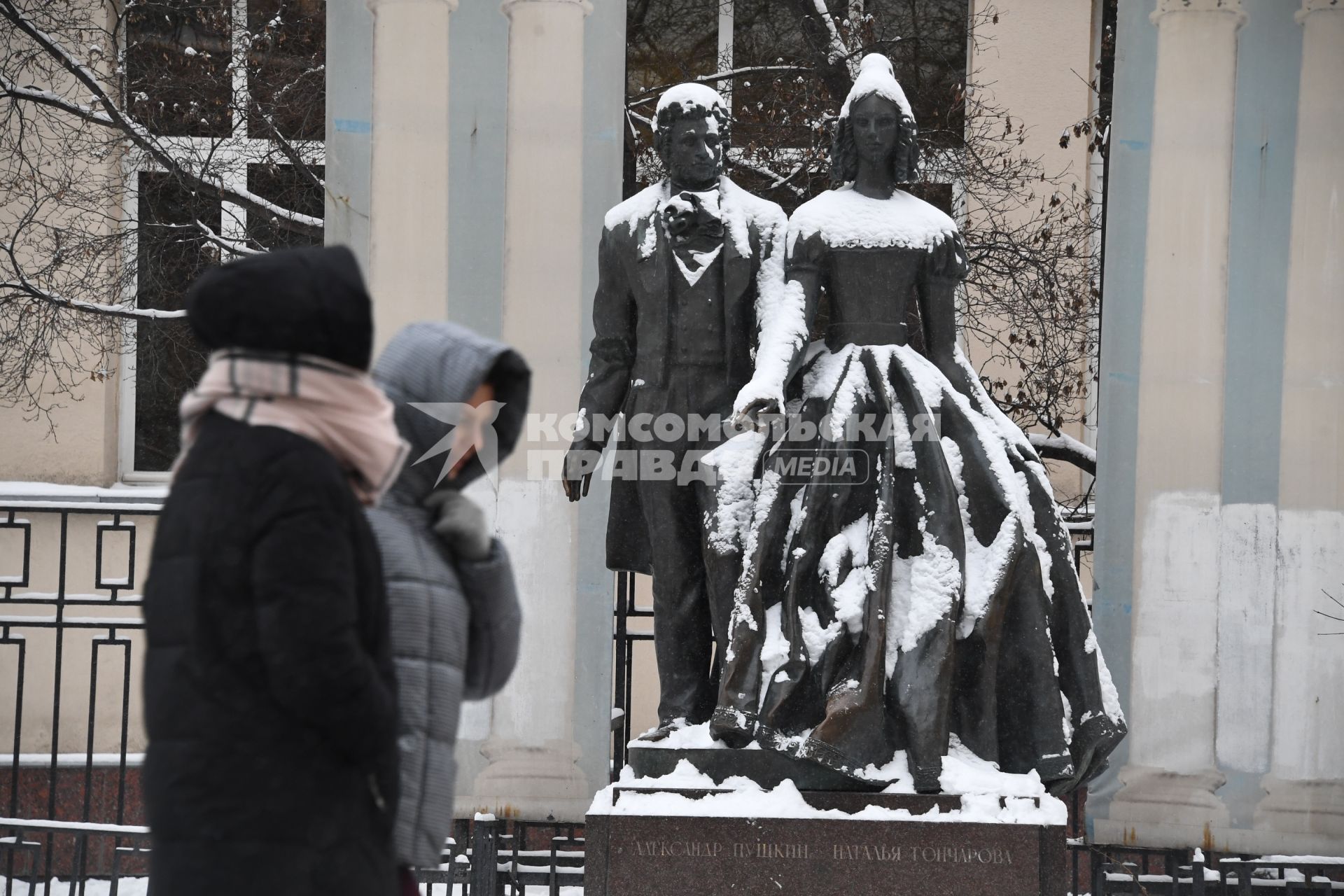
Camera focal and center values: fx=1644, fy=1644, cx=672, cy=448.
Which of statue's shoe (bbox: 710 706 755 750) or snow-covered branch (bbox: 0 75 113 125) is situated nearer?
statue's shoe (bbox: 710 706 755 750)

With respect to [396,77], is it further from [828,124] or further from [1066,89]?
[1066,89]

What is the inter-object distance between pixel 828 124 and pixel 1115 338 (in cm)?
238

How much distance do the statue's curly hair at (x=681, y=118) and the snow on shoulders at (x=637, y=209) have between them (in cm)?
11

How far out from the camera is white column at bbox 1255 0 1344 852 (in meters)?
7.61

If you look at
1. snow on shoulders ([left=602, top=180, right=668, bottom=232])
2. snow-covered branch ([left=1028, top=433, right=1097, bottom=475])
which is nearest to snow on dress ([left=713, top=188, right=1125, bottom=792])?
snow on shoulders ([left=602, top=180, right=668, bottom=232])

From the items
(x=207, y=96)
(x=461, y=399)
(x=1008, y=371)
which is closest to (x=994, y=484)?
(x=461, y=399)

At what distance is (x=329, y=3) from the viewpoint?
8109 mm

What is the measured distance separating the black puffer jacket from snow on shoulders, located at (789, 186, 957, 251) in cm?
322

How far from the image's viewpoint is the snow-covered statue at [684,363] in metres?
5.29

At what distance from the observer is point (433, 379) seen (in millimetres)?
2721

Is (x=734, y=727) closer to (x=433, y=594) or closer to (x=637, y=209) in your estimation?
(x=637, y=209)

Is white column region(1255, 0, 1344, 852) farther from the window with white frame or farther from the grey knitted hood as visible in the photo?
the grey knitted hood

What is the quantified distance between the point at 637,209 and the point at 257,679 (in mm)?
3430

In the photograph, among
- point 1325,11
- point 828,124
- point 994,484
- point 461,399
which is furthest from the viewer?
point 828,124
